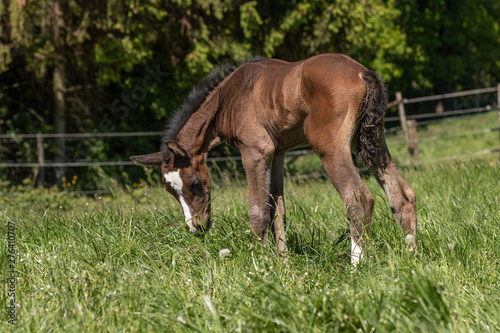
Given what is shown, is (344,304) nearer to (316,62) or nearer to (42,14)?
(316,62)

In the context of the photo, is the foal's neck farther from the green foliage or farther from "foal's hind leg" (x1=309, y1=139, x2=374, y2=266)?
"foal's hind leg" (x1=309, y1=139, x2=374, y2=266)

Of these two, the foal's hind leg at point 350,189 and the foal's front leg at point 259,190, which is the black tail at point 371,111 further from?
the foal's front leg at point 259,190

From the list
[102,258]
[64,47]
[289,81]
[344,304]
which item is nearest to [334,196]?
[289,81]

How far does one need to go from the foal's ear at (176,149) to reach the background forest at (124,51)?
772 centimetres

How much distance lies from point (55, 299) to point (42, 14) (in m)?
10.0

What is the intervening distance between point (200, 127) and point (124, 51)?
786 centimetres

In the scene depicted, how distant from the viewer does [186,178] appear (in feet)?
14.9

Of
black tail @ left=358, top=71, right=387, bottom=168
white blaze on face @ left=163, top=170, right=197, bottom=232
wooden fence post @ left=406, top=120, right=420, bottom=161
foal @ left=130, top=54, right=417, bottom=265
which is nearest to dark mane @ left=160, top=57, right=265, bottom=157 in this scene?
foal @ left=130, top=54, right=417, bottom=265

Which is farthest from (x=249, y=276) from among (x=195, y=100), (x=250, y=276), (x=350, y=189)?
(x=195, y=100)

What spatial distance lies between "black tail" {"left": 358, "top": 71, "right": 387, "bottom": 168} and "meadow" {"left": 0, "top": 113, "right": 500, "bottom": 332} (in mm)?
654

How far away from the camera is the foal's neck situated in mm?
4652

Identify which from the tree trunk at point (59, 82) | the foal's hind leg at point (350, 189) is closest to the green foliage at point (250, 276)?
the foal's hind leg at point (350, 189)

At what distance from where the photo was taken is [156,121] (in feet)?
53.1

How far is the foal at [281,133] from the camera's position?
12.1ft
